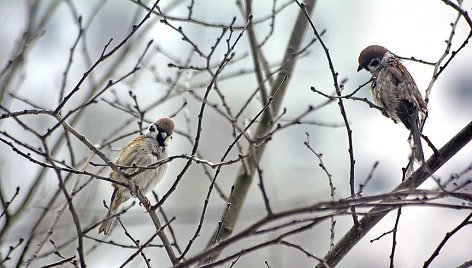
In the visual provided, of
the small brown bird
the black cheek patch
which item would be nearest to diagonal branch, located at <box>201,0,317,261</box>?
the small brown bird

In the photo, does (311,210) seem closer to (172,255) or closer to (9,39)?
(172,255)

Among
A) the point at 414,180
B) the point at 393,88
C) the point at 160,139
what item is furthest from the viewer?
the point at 160,139

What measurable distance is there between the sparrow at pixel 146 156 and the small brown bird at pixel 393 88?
4.58 feet

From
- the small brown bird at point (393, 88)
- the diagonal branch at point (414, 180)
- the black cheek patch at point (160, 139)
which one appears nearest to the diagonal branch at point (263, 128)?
the small brown bird at point (393, 88)

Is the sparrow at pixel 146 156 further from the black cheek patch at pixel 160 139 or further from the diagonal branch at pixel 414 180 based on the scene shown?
the diagonal branch at pixel 414 180

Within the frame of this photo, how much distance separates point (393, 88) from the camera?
15.5ft

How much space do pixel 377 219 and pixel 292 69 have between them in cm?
203

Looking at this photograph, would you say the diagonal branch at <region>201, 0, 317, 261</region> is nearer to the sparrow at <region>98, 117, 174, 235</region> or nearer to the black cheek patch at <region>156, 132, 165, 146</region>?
the sparrow at <region>98, 117, 174, 235</region>

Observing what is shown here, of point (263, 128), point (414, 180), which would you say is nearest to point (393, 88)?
point (263, 128)

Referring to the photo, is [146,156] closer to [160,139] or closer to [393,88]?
[160,139]

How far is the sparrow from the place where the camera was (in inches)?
180

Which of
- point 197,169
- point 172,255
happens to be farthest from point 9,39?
point 197,169

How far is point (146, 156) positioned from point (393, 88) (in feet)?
5.43

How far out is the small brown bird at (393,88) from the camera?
4.57m
